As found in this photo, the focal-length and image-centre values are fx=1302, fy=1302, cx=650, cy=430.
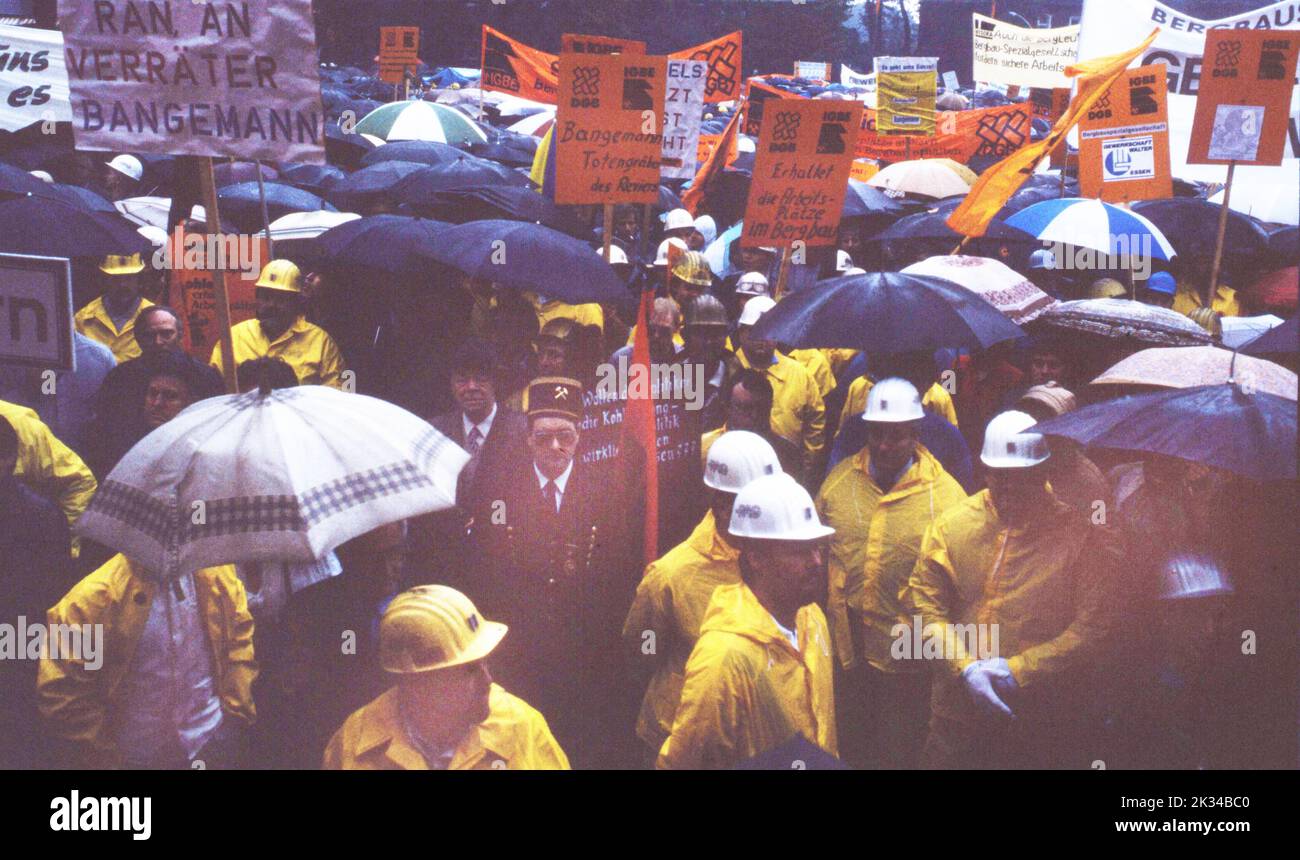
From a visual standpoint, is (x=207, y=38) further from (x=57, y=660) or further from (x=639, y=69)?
(x=639, y=69)

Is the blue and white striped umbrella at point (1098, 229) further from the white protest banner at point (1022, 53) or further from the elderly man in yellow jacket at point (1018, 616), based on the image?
the white protest banner at point (1022, 53)

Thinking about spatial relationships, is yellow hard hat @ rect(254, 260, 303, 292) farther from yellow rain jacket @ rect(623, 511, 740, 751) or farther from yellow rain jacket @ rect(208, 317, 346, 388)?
yellow rain jacket @ rect(623, 511, 740, 751)

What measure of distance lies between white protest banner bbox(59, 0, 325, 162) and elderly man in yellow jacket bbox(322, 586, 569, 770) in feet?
7.16

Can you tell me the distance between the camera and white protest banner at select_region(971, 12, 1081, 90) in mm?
15875

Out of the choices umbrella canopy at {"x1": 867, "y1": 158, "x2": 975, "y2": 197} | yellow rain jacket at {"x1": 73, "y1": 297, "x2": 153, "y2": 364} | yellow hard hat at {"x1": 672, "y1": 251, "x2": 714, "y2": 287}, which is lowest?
yellow rain jacket at {"x1": 73, "y1": 297, "x2": 153, "y2": 364}

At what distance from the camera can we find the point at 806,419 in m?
7.05

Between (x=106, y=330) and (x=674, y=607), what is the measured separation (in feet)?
15.4

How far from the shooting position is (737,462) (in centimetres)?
462

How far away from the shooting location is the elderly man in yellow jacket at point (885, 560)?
17.6 feet

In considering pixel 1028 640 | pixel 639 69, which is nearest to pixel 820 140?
pixel 639 69

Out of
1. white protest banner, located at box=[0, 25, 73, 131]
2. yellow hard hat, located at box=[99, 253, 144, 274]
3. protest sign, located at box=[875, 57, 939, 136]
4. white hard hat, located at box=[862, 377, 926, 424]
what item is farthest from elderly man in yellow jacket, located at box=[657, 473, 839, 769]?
protest sign, located at box=[875, 57, 939, 136]
